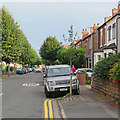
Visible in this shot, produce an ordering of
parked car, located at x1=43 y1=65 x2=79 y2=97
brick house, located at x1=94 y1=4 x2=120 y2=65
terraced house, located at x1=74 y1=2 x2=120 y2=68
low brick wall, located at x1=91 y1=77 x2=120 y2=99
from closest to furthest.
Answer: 1. low brick wall, located at x1=91 y1=77 x2=120 y2=99
2. parked car, located at x1=43 y1=65 x2=79 y2=97
3. terraced house, located at x1=74 y1=2 x2=120 y2=68
4. brick house, located at x1=94 y1=4 x2=120 y2=65

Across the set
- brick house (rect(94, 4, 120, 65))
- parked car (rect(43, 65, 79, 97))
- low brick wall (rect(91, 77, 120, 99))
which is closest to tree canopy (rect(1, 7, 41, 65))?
brick house (rect(94, 4, 120, 65))

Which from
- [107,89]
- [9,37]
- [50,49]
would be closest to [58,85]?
[107,89]

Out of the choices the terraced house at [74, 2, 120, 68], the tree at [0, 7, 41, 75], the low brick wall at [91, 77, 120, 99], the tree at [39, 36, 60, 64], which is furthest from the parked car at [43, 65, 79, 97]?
the tree at [39, 36, 60, 64]

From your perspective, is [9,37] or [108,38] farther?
[9,37]

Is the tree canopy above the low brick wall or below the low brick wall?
above

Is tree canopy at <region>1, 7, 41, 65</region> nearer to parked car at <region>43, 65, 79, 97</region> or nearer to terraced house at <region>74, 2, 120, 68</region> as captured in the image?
terraced house at <region>74, 2, 120, 68</region>

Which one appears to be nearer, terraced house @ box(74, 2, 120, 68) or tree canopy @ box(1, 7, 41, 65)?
terraced house @ box(74, 2, 120, 68)

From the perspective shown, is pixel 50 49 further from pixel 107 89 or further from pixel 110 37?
pixel 107 89

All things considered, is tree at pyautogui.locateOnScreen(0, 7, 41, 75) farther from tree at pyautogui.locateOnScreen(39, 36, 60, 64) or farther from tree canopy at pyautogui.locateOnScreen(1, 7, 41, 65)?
tree at pyautogui.locateOnScreen(39, 36, 60, 64)

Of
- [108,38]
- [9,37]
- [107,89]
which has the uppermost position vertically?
[9,37]

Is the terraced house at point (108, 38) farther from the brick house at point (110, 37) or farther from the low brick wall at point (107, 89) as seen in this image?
the low brick wall at point (107, 89)

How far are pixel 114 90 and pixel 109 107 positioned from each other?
158cm

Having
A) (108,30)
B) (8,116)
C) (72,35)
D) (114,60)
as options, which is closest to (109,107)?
(114,60)

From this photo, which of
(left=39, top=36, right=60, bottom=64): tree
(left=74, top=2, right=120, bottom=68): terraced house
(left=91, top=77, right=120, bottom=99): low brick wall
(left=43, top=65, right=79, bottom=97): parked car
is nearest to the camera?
(left=91, top=77, right=120, bottom=99): low brick wall
